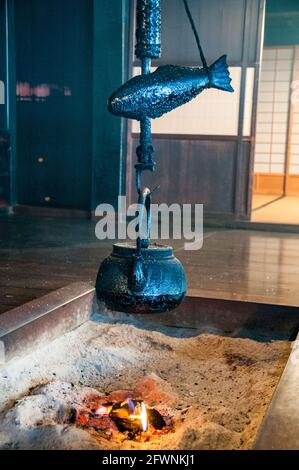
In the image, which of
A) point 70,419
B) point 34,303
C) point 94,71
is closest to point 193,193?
point 94,71

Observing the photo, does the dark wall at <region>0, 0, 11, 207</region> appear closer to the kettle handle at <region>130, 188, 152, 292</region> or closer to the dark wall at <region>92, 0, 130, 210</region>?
the dark wall at <region>92, 0, 130, 210</region>

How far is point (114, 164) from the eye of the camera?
6.44 metres

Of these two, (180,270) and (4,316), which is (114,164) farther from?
(180,270)

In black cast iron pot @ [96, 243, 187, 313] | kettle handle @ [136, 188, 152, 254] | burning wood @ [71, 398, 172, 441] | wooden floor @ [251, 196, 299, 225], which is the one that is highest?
kettle handle @ [136, 188, 152, 254]

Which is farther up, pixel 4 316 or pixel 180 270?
pixel 180 270

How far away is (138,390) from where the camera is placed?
2291mm

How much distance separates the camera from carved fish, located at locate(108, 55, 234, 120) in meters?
1.45

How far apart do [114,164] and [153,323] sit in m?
3.61

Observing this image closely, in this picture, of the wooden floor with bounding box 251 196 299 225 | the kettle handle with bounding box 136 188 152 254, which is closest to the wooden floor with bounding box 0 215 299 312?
the wooden floor with bounding box 251 196 299 225

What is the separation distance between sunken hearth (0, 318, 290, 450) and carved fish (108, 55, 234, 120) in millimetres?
995

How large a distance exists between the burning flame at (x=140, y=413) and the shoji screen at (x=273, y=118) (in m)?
8.31

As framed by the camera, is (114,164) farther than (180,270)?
Yes

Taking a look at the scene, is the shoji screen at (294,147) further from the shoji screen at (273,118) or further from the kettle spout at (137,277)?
the kettle spout at (137,277)

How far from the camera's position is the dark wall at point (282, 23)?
28.5ft
